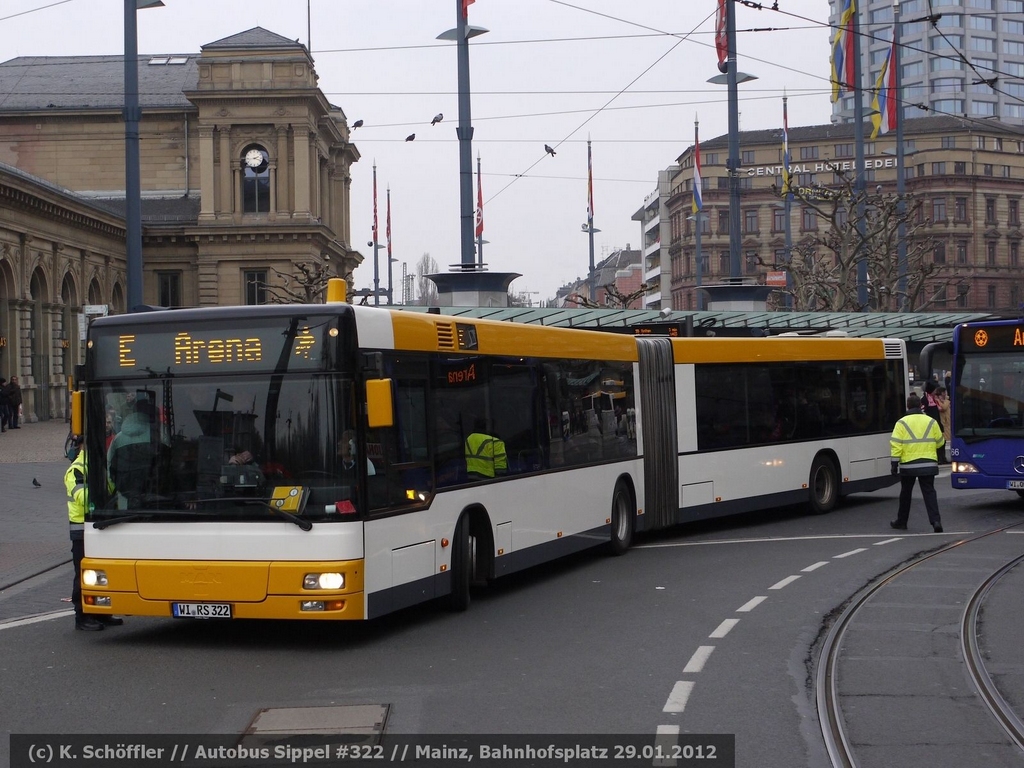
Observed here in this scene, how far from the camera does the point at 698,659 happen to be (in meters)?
9.06

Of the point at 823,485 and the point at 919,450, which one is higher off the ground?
the point at 919,450

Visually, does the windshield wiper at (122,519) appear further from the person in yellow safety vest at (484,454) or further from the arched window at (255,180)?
the arched window at (255,180)

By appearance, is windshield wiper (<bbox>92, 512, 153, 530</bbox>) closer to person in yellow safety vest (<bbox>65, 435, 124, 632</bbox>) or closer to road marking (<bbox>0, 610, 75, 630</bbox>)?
person in yellow safety vest (<bbox>65, 435, 124, 632</bbox>)

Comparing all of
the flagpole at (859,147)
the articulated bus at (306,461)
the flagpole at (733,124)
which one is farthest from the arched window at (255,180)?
the articulated bus at (306,461)

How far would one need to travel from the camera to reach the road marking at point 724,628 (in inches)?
391

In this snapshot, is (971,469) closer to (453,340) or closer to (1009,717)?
(453,340)

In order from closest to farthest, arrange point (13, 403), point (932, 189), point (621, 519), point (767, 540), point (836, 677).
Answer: point (836, 677)
point (621, 519)
point (767, 540)
point (13, 403)
point (932, 189)

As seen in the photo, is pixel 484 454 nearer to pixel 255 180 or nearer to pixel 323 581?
pixel 323 581

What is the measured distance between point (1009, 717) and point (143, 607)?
5.83 m

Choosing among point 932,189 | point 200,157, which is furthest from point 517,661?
point 932,189

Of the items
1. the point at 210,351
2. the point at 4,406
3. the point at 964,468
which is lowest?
the point at 964,468

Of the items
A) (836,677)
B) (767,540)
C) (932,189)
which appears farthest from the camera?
(932,189)

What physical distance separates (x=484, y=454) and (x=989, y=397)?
10493 millimetres

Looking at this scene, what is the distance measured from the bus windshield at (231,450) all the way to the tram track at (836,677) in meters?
3.41
